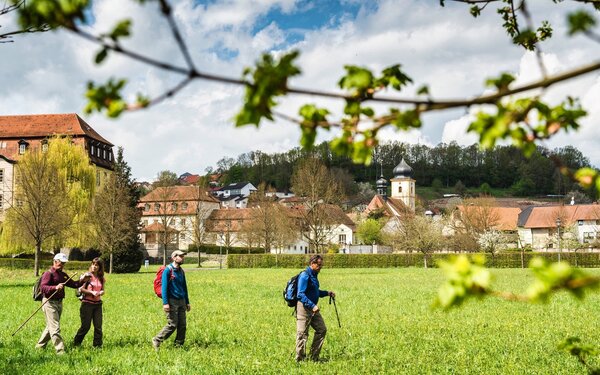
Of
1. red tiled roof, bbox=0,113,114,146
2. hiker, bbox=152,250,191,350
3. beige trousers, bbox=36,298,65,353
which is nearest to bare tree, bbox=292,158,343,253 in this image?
red tiled roof, bbox=0,113,114,146

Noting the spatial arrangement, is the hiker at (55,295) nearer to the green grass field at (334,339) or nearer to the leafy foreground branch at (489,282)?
the green grass field at (334,339)

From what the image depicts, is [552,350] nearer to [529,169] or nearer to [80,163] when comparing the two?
[80,163]

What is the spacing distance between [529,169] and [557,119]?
578 ft

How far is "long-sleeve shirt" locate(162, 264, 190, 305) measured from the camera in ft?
40.6

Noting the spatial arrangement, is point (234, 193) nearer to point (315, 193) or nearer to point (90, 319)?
point (315, 193)

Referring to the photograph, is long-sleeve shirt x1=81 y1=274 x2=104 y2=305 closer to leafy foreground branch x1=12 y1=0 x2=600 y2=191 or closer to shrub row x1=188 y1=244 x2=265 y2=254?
leafy foreground branch x1=12 y1=0 x2=600 y2=191

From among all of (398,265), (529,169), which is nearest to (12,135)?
(398,265)

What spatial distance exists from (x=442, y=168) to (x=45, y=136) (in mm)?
130742

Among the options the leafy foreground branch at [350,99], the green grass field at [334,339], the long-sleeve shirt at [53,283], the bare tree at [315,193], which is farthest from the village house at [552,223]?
the leafy foreground branch at [350,99]

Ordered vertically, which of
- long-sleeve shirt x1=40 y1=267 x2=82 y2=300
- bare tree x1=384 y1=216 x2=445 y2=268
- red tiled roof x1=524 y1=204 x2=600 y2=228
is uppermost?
red tiled roof x1=524 y1=204 x2=600 y2=228

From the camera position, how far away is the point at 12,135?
72312 mm

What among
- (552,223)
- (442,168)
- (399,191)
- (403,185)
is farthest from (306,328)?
(442,168)

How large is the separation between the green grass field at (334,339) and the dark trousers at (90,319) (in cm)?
23

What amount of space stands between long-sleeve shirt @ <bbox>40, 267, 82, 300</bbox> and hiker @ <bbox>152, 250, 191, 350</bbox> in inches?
66.7
